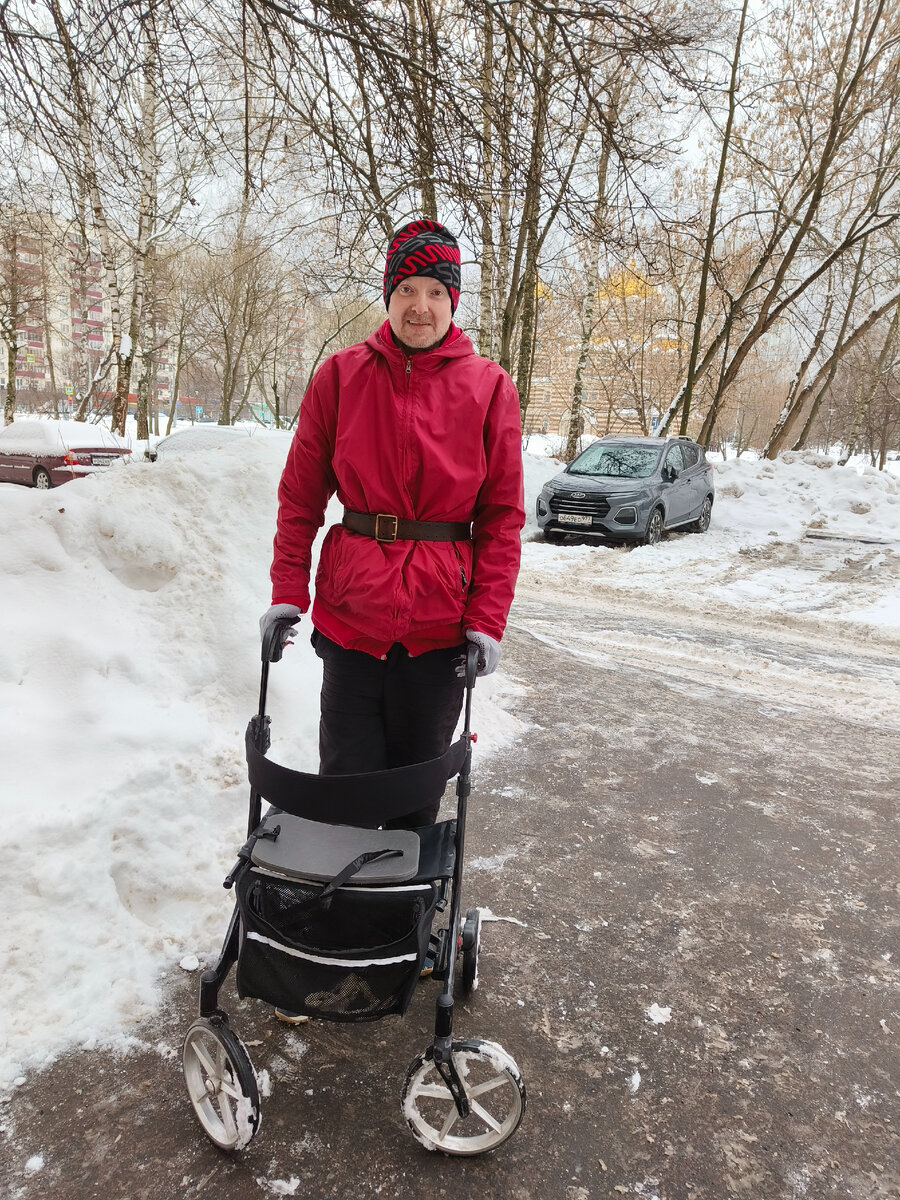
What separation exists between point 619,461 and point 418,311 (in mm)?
11023

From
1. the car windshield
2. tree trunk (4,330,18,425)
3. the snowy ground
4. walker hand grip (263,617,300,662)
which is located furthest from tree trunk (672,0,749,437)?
tree trunk (4,330,18,425)

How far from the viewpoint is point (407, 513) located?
2057 millimetres

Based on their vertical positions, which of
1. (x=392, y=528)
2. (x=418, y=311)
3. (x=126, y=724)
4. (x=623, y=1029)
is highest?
(x=418, y=311)

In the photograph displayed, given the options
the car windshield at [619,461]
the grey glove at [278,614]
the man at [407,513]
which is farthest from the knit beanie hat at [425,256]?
the car windshield at [619,461]

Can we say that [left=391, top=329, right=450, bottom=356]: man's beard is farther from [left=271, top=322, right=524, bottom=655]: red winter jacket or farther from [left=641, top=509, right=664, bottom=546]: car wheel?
[left=641, top=509, right=664, bottom=546]: car wheel

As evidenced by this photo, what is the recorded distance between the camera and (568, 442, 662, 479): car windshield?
40.3ft

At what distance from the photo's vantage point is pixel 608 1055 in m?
2.19

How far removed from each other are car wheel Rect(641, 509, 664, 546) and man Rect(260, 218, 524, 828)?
10.0 meters

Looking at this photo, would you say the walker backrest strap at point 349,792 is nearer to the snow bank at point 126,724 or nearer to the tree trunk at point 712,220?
the snow bank at point 126,724

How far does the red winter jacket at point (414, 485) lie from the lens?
202 centimetres

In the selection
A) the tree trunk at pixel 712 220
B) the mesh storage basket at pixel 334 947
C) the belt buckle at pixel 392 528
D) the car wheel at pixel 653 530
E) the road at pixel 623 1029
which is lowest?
the road at pixel 623 1029

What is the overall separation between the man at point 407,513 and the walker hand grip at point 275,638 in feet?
0.13

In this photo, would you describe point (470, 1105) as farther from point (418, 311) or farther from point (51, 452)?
point (51, 452)

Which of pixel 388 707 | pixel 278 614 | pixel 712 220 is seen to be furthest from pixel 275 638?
pixel 712 220
